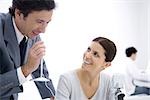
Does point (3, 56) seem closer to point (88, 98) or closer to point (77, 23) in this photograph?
point (88, 98)

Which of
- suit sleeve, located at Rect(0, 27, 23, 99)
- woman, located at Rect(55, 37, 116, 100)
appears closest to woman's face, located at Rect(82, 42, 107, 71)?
woman, located at Rect(55, 37, 116, 100)

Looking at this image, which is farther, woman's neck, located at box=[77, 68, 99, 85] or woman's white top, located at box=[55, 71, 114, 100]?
woman's neck, located at box=[77, 68, 99, 85]

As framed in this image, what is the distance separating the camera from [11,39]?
118 cm

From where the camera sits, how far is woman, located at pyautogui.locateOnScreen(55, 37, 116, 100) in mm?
1468

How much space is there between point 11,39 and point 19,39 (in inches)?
2.3

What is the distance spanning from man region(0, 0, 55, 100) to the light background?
0.91 metres

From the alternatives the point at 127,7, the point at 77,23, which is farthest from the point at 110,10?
the point at 77,23

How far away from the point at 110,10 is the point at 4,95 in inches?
94.7

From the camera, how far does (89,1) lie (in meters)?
2.98

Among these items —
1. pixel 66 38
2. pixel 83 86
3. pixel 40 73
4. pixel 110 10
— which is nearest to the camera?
pixel 40 73

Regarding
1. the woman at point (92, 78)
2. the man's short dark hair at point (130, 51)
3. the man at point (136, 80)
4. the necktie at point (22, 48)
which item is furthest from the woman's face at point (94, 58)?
the man's short dark hair at point (130, 51)

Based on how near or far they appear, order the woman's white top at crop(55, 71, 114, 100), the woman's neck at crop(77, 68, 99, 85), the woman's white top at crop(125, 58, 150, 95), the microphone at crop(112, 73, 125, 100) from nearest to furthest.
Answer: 1. the microphone at crop(112, 73, 125, 100)
2. the woman's white top at crop(55, 71, 114, 100)
3. the woman's neck at crop(77, 68, 99, 85)
4. the woman's white top at crop(125, 58, 150, 95)

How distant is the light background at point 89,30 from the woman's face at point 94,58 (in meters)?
0.67

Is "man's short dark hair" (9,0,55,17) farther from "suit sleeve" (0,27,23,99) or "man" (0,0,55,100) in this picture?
"suit sleeve" (0,27,23,99)
